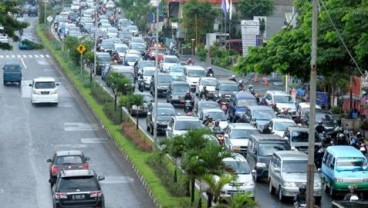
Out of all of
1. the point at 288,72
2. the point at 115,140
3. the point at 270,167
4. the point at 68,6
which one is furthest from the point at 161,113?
the point at 68,6

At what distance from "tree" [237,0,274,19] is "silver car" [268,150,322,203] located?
214ft

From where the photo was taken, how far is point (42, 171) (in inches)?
1716

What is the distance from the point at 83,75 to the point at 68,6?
83628 millimetres

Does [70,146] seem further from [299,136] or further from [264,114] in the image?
[299,136]

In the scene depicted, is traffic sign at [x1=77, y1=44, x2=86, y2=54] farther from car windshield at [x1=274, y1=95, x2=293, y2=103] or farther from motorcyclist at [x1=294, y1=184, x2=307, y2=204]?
motorcyclist at [x1=294, y1=184, x2=307, y2=204]

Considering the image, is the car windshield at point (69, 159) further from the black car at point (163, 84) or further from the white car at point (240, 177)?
the black car at point (163, 84)

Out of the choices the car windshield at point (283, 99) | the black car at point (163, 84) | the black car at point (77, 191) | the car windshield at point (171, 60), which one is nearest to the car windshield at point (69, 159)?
the black car at point (77, 191)

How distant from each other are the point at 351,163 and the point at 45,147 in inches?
613

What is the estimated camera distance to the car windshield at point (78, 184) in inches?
1344

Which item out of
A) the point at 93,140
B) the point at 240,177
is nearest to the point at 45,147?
the point at 93,140

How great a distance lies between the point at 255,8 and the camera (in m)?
105

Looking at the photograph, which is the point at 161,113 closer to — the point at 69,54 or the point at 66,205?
the point at 66,205

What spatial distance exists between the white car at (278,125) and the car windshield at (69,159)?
11.7m

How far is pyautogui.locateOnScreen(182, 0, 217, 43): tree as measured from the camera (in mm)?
100312
